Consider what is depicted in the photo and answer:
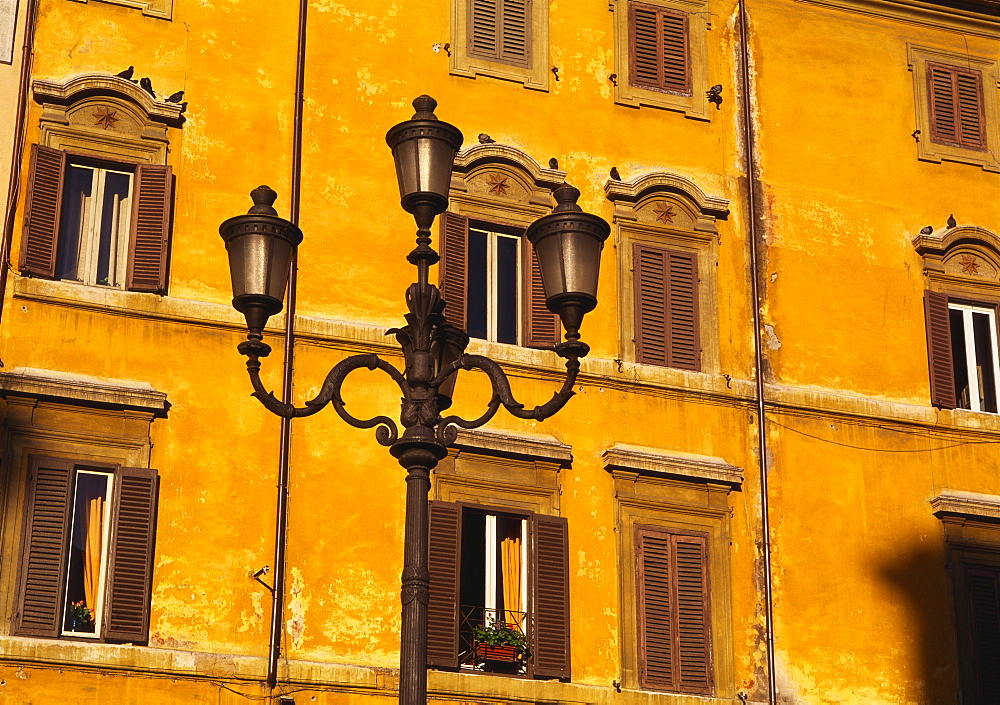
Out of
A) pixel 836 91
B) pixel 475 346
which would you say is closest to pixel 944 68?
pixel 836 91

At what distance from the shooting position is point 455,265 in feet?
59.7

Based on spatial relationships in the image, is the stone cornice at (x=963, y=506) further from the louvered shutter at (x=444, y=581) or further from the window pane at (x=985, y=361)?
the louvered shutter at (x=444, y=581)

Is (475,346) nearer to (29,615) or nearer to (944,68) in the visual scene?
(29,615)

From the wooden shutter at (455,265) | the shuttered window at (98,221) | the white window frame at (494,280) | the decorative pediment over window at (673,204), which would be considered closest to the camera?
the shuttered window at (98,221)

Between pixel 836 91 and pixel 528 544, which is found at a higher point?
pixel 836 91

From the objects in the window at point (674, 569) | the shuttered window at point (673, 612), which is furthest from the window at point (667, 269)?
the shuttered window at point (673, 612)

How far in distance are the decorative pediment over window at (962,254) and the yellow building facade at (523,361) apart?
4 centimetres

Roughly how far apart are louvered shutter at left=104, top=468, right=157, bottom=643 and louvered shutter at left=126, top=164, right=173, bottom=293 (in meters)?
1.87

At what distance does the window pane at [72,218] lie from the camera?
56.3ft

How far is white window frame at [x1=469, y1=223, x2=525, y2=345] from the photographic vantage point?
1830cm

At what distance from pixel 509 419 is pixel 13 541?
477 centimetres

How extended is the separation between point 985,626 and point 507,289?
5836 millimetres

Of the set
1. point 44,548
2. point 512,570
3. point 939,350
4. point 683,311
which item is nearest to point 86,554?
point 44,548

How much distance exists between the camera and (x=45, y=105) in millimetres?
17422
